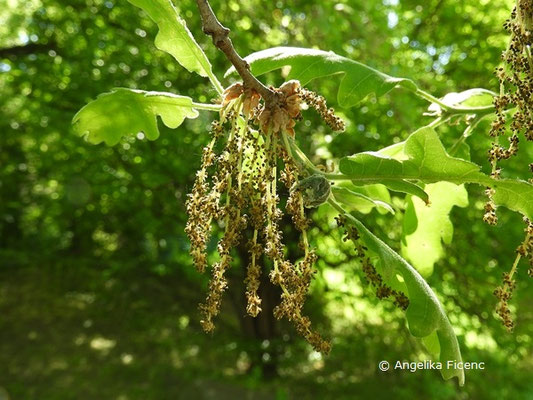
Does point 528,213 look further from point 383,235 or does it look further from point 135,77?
point 135,77

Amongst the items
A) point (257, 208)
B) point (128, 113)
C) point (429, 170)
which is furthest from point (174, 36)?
point (429, 170)

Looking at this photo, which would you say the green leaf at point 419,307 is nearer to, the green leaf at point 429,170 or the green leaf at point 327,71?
the green leaf at point 429,170

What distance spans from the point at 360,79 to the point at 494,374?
3.75 meters

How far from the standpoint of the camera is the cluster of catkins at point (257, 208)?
0.99 metres

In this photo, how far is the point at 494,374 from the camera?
416 cm

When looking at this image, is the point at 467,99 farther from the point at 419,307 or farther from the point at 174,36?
the point at 174,36

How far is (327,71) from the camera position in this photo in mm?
1217

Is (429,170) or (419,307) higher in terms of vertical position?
(429,170)

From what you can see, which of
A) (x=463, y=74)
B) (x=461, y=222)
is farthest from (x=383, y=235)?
(x=463, y=74)

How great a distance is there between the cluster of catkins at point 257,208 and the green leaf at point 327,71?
0.41ft

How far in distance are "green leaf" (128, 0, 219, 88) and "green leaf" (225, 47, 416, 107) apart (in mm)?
75

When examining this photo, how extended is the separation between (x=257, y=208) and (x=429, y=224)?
29.6 inches
